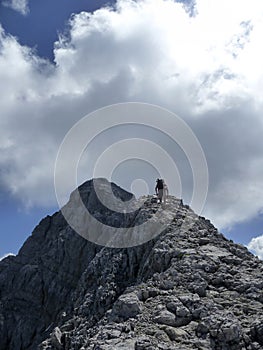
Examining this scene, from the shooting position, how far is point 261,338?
24625 mm

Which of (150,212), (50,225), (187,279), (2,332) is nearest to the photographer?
(187,279)

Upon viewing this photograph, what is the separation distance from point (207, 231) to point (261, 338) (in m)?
15.6

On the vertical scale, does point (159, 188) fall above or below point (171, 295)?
above

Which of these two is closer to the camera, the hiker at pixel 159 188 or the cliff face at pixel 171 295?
the cliff face at pixel 171 295

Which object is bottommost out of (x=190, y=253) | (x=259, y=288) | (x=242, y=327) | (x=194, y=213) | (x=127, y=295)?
(x=242, y=327)

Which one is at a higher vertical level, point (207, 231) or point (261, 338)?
point (207, 231)

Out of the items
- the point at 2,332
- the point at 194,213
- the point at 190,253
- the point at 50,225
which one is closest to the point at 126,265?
the point at 190,253

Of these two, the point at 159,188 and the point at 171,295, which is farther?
the point at 159,188

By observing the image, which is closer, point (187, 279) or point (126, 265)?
point (187, 279)

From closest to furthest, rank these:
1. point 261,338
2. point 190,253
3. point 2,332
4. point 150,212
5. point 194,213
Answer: point 261,338 < point 190,253 < point 150,212 < point 194,213 < point 2,332

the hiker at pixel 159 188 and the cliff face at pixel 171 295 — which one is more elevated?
the hiker at pixel 159 188

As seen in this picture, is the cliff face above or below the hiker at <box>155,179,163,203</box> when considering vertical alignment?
below

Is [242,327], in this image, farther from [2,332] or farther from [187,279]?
[2,332]

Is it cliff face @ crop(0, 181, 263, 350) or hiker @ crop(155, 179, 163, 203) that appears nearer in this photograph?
cliff face @ crop(0, 181, 263, 350)
